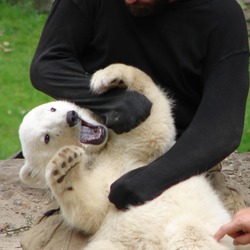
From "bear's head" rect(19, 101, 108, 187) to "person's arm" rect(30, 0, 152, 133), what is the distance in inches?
3.3

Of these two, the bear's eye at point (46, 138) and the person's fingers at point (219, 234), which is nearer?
the person's fingers at point (219, 234)

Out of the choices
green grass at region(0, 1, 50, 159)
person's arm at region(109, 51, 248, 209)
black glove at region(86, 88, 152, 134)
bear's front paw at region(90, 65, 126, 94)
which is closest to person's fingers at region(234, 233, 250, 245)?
person's arm at region(109, 51, 248, 209)

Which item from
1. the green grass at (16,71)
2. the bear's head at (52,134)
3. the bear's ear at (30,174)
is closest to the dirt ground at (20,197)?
the green grass at (16,71)

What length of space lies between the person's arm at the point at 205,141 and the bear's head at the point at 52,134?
9.3 inches

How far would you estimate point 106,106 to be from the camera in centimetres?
329

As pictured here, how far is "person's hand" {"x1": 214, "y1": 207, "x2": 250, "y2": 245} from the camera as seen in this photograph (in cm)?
292

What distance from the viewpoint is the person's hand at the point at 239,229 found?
115 inches

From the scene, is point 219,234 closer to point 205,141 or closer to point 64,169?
point 205,141

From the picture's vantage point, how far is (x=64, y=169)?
10.2 feet

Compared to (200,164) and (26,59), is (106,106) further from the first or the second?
(26,59)

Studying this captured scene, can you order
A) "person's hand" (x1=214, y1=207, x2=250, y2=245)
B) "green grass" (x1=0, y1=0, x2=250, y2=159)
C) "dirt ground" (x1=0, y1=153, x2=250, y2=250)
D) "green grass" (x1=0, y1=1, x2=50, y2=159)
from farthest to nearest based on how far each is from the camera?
"green grass" (x1=0, y1=1, x2=50, y2=159) < "green grass" (x1=0, y1=0, x2=250, y2=159) < "dirt ground" (x1=0, y1=153, x2=250, y2=250) < "person's hand" (x1=214, y1=207, x2=250, y2=245)

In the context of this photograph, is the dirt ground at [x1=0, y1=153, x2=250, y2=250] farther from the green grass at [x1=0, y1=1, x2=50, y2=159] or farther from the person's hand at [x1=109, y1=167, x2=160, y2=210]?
the person's hand at [x1=109, y1=167, x2=160, y2=210]

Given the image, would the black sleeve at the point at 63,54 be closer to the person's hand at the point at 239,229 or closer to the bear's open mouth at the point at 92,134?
the bear's open mouth at the point at 92,134

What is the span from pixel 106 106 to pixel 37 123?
0.97 ft
